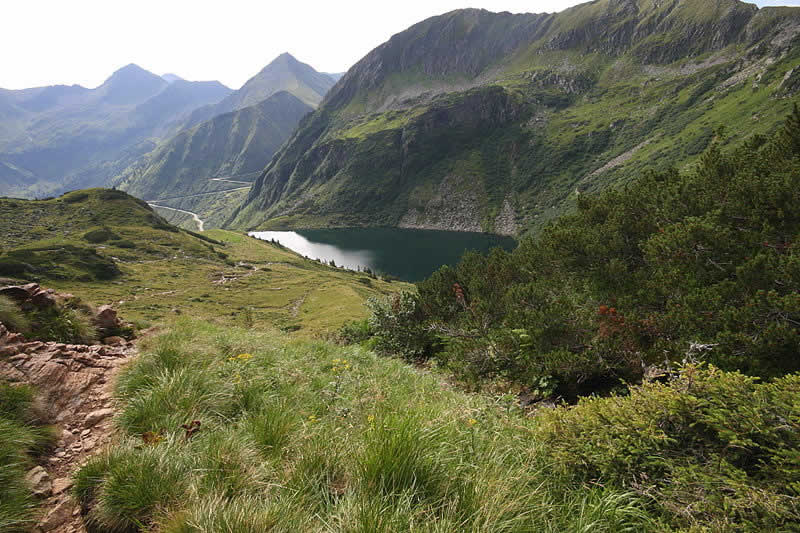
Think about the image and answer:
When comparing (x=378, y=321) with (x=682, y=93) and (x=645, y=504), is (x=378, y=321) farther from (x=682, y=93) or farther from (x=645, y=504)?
(x=682, y=93)

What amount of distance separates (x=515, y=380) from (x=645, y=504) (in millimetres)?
6849

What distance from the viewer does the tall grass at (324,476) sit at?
2.57 m

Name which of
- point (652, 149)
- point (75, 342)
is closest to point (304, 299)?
point (75, 342)

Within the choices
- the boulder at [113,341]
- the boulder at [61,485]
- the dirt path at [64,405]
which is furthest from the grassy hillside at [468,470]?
the boulder at [113,341]

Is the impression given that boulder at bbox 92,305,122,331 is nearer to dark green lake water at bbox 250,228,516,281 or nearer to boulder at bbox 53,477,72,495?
boulder at bbox 53,477,72,495

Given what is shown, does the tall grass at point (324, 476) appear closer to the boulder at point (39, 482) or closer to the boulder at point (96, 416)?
the boulder at point (39, 482)

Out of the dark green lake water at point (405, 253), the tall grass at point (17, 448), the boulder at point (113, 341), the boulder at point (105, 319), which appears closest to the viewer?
the tall grass at point (17, 448)

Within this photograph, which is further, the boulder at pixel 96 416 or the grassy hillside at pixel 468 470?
the boulder at pixel 96 416

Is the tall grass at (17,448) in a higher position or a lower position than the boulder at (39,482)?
higher

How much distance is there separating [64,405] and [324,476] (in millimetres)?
4815

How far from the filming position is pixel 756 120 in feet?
405

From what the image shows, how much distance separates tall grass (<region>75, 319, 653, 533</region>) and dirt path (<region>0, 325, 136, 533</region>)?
0.27m

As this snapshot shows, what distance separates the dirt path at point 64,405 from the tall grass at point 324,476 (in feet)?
0.87

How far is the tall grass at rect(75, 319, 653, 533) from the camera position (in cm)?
257
